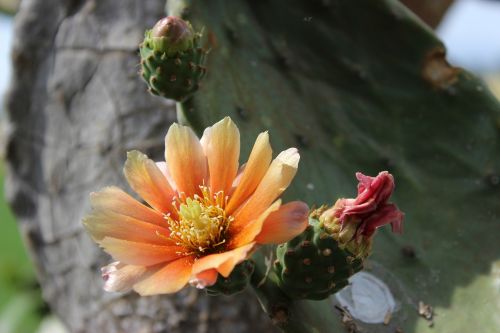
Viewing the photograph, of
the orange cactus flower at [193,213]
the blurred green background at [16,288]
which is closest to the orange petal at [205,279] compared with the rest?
the orange cactus flower at [193,213]

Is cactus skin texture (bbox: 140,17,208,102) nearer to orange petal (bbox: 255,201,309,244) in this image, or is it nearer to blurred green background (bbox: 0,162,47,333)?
orange petal (bbox: 255,201,309,244)

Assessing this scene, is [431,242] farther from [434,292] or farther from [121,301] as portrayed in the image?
[121,301]

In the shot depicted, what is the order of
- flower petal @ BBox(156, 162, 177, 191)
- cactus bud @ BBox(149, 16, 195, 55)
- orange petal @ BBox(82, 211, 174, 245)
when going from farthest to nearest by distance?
cactus bud @ BBox(149, 16, 195, 55), flower petal @ BBox(156, 162, 177, 191), orange petal @ BBox(82, 211, 174, 245)

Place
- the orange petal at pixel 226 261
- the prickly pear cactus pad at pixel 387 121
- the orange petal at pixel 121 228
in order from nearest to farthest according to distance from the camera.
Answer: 1. the orange petal at pixel 226 261
2. the orange petal at pixel 121 228
3. the prickly pear cactus pad at pixel 387 121

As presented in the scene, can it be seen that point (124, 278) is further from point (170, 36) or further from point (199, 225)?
point (170, 36)

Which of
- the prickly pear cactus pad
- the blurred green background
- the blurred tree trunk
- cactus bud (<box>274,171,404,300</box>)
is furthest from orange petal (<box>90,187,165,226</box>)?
the blurred green background

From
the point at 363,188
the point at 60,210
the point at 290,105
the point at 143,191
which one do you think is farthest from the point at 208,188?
the point at 60,210

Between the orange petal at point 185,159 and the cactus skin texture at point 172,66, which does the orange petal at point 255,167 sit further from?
the cactus skin texture at point 172,66

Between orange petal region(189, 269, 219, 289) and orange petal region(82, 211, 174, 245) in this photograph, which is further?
orange petal region(82, 211, 174, 245)
